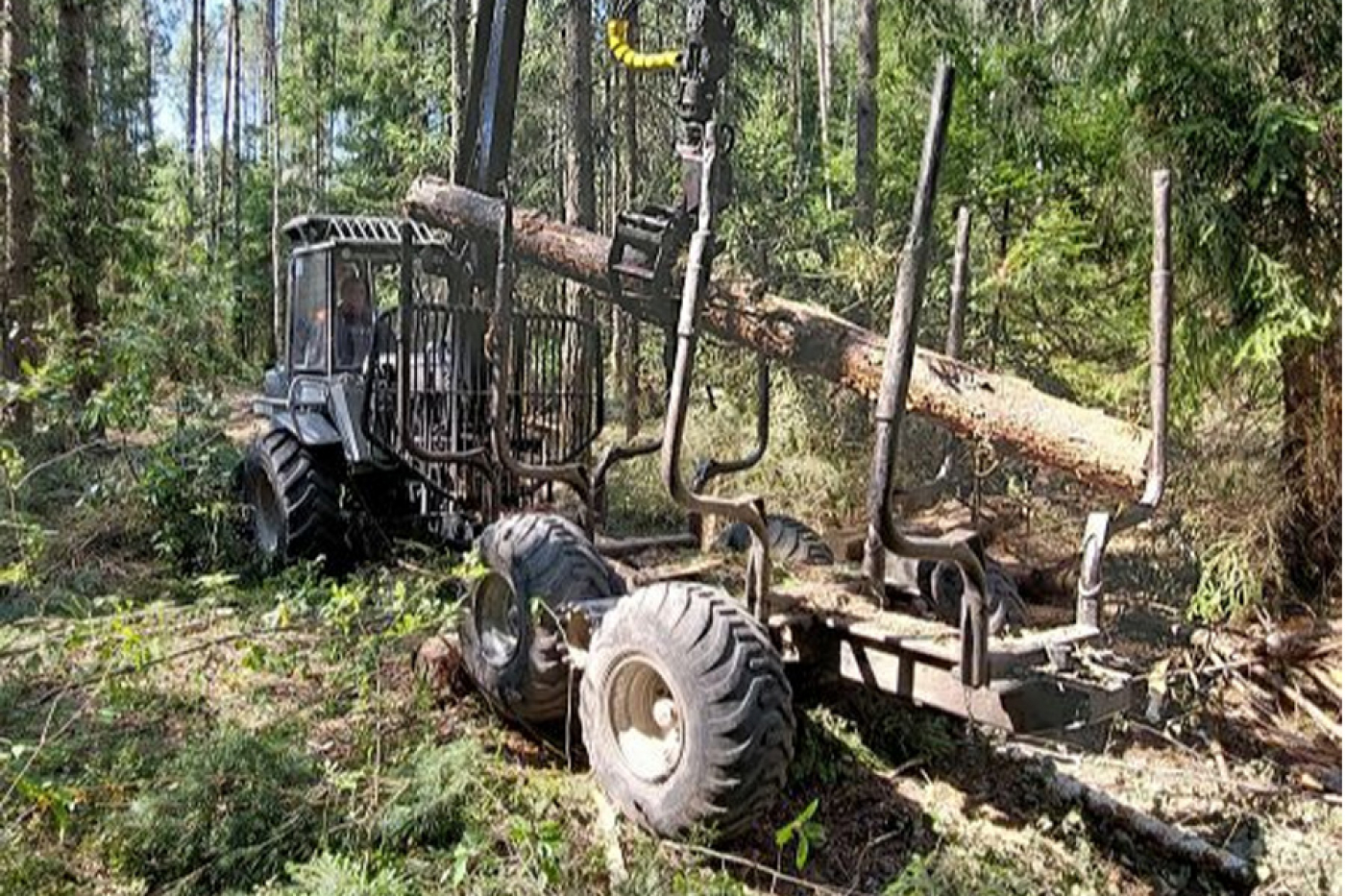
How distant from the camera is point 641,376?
1428 centimetres

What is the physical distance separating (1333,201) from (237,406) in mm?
17080

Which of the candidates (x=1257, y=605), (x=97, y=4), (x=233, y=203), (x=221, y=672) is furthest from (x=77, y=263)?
(x=233, y=203)

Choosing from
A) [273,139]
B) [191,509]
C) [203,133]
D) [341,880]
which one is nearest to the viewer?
[341,880]

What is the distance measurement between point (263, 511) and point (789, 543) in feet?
13.8

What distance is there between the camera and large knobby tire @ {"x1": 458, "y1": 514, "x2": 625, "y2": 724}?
162 inches

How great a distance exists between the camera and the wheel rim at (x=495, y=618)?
441 cm

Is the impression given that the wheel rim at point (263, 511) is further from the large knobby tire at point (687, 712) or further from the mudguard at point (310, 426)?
the large knobby tire at point (687, 712)

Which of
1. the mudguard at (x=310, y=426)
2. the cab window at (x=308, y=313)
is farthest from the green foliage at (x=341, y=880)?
the cab window at (x=308, y=313)

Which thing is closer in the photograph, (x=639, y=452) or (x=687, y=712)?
(x=687, y=712)

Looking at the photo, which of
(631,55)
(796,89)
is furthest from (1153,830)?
(796,89)

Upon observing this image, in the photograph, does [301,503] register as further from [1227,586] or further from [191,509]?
[1227,586]

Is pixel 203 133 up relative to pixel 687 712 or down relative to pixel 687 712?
up

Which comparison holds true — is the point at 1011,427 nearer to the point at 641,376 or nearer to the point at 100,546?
the point at 100,546

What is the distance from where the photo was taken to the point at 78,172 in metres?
10.8
